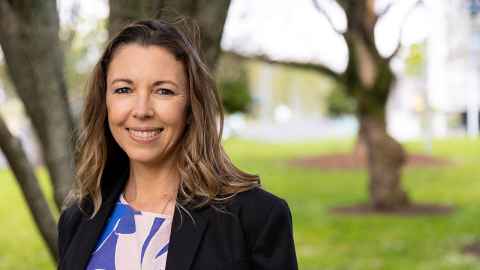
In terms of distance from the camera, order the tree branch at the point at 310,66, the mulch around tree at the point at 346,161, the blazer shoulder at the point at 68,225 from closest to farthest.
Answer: the blazer shoulder at the point at 68,225
the tree branch at the point at 310,66
the mulch around tree at the point at 346,161

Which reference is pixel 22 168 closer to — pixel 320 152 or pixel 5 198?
pixel 5 198

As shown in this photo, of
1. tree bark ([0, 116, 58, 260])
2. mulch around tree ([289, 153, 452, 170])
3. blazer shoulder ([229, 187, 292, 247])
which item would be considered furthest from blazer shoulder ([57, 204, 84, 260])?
mulch around tree ([289, 153, 452, 170])

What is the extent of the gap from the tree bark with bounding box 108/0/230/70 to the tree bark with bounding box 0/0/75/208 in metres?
0.36

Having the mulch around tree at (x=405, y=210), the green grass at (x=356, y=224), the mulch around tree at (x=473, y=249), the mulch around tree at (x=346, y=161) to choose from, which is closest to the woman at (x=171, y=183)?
the green grass at (x=356, y=224)

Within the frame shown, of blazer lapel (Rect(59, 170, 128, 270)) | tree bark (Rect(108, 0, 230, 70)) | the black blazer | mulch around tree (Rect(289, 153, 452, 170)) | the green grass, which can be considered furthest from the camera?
mulch around tree (Rect(289, 153, 452, 170))

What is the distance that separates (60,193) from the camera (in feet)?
12.6

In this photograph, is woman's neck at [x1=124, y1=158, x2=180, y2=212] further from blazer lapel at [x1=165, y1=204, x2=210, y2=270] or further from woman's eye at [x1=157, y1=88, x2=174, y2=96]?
woman's eye at [x1=157, y1=88, x2=174, y2=96]

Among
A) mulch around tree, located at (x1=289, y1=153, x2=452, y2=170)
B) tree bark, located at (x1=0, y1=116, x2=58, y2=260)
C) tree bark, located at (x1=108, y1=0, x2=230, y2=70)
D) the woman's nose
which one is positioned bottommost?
mulch around tree, located at (x1=289, y1=153, x2=452, y2=170)

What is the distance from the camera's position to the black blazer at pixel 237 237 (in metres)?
2.29

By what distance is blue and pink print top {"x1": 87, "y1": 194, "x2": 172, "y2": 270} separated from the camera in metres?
2.41

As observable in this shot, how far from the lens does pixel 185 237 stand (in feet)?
7.68

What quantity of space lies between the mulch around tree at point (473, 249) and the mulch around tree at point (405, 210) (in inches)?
113

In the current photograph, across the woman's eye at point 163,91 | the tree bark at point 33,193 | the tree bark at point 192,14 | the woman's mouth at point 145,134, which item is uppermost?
the tree bark at point 192,14

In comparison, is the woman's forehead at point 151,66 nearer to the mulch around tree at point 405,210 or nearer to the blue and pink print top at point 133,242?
the blue and pink print top at point 133,242
